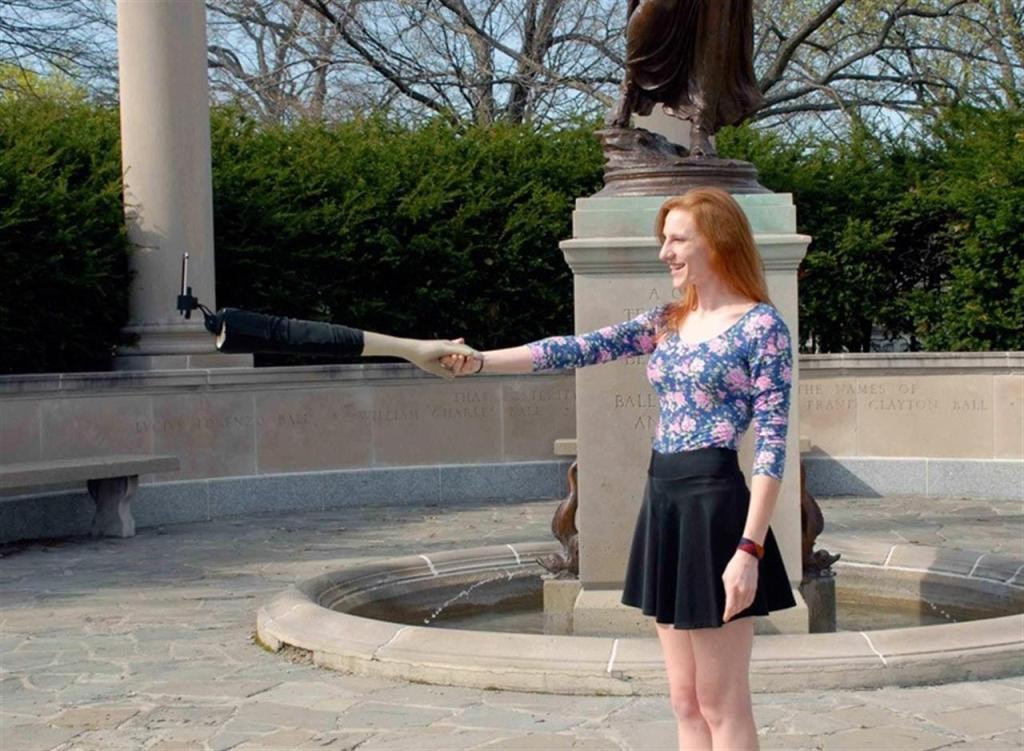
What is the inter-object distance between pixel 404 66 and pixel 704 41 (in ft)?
62.8

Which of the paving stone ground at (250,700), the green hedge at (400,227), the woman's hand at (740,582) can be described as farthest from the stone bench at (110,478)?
the woman's hand at (740,582)

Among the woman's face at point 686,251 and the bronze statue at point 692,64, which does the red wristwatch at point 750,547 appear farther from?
the bronze statue at point 692,64

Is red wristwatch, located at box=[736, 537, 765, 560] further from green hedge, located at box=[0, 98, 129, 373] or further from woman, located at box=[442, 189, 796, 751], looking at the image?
green hedge, located at box=[0, 98, 129, 373]

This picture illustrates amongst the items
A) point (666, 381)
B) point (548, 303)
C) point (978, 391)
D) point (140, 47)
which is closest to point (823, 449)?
point (978, 391)

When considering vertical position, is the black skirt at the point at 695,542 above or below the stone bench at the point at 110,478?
above

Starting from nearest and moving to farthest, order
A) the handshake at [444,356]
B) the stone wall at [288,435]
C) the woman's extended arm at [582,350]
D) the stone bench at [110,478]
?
the woman's extended arm at [582,350]
the handshake at [444,356]
the stone bench at [110,478]
the stone wall at [288,435]

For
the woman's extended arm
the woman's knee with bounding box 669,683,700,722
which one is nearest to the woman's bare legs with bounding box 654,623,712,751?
the woman's knee with bounding box 669,683,700,722

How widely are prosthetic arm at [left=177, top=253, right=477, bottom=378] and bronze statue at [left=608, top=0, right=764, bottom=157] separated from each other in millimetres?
3118

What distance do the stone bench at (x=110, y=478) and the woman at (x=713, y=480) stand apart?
26.7ft

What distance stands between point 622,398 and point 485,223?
8093 millimetres

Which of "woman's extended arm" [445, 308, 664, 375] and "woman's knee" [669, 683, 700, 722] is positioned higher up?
"woman's extended arm" [445, 308, 664, 375]

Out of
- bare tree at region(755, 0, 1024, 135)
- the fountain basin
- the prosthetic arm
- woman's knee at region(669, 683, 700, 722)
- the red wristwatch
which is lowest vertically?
the fountain basin

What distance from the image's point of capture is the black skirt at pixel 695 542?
13.2 ft

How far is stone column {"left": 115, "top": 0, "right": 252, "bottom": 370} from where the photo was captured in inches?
522
